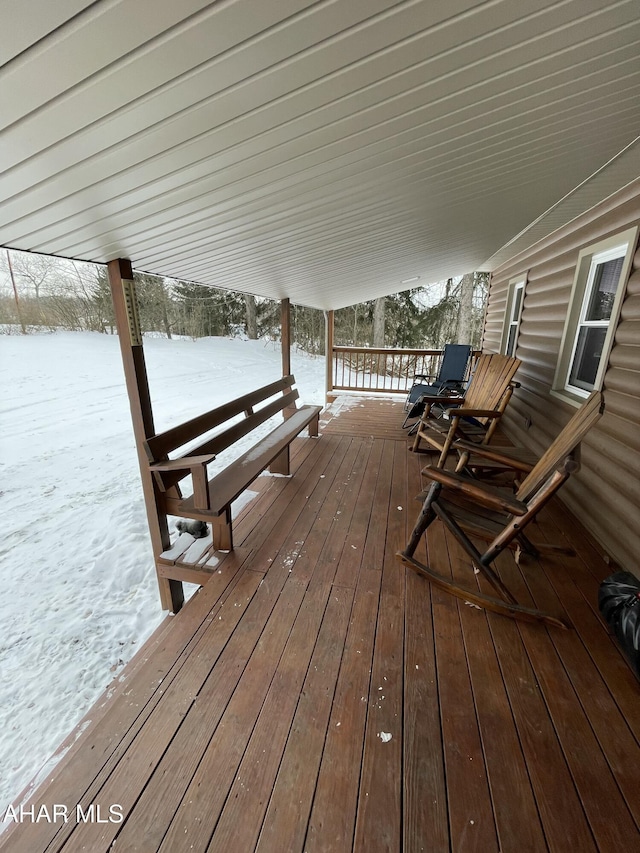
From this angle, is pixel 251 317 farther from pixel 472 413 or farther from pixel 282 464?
pixel 472 413

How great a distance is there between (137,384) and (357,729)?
2.09 metres

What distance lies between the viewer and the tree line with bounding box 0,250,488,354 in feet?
35.4

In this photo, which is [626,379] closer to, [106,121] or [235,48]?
[235,48]

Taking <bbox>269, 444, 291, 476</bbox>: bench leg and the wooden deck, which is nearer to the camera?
the wooden deck

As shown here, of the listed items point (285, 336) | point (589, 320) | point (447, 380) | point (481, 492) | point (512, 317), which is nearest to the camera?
point (481, 492)

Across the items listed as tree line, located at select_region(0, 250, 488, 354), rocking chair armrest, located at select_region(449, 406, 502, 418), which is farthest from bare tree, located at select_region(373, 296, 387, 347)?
rocking chair armrest, located at select_region(449, 406, 502, 418)

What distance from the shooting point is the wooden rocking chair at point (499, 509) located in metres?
1.53

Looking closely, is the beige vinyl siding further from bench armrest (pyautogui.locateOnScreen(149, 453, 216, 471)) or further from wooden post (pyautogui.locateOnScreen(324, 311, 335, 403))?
wooden post (pyautogui.locateOnScreen(324, 311, 335, 403))

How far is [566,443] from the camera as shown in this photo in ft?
5.61

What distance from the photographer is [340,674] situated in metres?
1.38

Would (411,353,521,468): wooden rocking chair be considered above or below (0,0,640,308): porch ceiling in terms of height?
below

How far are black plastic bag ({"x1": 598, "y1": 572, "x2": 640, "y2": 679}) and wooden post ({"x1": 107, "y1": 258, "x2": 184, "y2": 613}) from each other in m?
2.42

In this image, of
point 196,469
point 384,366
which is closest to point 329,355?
point 384,366

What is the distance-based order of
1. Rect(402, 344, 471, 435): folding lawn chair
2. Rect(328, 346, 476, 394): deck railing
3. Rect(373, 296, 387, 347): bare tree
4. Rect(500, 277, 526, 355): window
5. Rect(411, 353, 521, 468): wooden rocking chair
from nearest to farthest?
Rect(411, 353, 521, 468): wooden rocking chair < Rect(500, 277, 526, 355): window < Rect(402, 344, 471, 435): folding lawn chair < Rect(328, 346, 476, 394): deck railing < Rect(373, 296, 387, 347): bare tree
